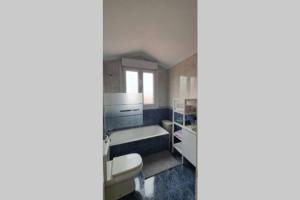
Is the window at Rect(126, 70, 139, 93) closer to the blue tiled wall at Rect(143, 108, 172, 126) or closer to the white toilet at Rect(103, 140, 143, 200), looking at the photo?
the blue tiled wall at Rect(143, 108, 172, 126)

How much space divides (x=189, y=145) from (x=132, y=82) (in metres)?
1.80

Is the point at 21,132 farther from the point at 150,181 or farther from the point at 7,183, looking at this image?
the point at 150,181

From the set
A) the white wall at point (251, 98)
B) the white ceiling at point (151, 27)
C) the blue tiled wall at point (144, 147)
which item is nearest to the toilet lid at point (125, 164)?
the blue tiled wall at point (144, 147)

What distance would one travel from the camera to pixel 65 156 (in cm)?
30

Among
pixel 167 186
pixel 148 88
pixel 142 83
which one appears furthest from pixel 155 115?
pixel 167 186

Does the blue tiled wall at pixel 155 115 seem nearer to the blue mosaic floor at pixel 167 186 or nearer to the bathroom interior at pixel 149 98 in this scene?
the bathroom interior at pixel 149 98

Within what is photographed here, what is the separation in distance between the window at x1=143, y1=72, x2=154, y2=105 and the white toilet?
163 cm

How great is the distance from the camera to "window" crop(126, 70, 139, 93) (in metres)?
2.68

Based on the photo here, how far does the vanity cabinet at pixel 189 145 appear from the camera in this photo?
70.1 inches

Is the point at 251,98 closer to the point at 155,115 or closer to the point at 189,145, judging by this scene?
the point at 189,145

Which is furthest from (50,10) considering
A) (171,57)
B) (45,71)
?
(171,57)

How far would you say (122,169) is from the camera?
136cm

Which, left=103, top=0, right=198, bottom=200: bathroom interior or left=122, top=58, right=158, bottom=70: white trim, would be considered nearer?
left=103, top=0, right=198, bottom=200: bathroom interior

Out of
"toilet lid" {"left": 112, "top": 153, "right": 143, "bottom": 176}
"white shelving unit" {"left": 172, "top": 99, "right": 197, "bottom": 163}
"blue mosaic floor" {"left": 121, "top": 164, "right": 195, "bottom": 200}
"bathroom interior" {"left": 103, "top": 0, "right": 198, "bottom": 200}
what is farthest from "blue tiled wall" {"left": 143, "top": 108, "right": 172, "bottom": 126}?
"toilet lid" {"left": 112, "top": 153, "right": 143, "bottom": 176}
